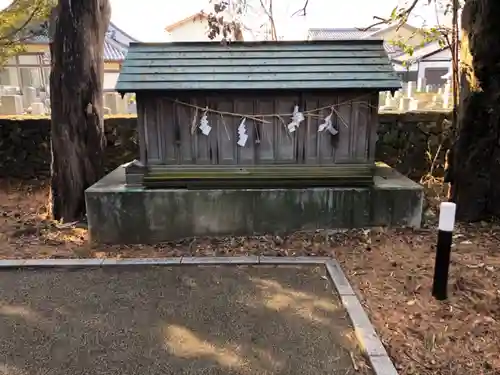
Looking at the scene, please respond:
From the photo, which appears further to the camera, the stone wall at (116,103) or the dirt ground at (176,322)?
the stone wall at (116,103)

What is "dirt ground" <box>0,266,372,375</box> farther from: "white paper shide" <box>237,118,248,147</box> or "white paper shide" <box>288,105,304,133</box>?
"white paper shide" <box>288,105,304,133</box>

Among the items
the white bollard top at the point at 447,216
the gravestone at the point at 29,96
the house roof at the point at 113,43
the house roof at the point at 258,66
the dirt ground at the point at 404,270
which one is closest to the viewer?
the dirt ground at the point at 404,270

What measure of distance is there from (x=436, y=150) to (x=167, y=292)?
6.11 meters

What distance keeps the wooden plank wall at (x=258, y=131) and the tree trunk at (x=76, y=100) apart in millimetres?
1408

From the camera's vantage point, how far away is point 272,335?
3.03 m

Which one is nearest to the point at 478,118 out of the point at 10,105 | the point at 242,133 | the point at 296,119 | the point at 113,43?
the point at 296,119

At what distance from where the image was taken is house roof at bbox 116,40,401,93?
483cm

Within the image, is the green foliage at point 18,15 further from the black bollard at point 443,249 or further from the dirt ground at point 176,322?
the black bollard at point 443,249

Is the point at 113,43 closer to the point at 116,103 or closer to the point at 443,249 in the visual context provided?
the point at 116,103

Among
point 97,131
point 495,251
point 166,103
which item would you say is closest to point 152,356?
point 166,103

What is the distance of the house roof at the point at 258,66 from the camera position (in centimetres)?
483

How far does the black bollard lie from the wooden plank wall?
77.3 inches

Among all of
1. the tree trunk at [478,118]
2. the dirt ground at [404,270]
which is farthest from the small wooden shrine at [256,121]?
the tree trunk at [478,118]

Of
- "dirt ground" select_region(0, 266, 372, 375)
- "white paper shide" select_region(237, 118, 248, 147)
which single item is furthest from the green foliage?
"dirt ground" select_region(0, 266, 372, 375)
